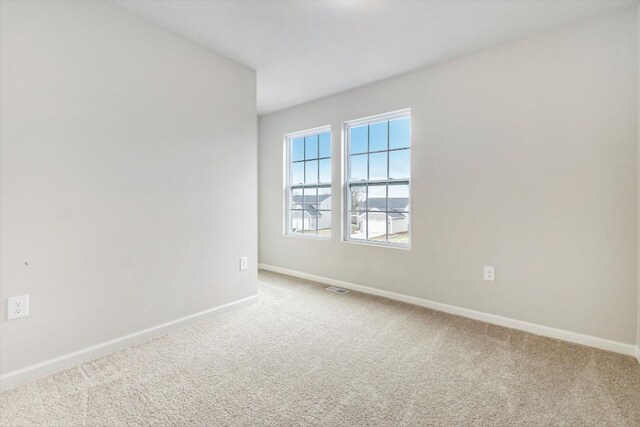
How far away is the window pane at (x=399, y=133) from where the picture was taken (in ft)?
10.7

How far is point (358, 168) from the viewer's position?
12.1ft

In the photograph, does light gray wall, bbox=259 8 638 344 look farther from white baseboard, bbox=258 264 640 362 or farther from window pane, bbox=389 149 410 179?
window pane, bbox=389 149 410 179

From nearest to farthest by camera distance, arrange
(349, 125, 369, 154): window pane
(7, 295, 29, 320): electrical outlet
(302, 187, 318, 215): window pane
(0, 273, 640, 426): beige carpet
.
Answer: (0, 273, 640, 426): beige carpet, (7, 295, 29, 320): electrical outlet, (349, 125, 369, 154): window pane, (302, 187, 318, 215): window pane

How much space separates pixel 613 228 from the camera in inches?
85.3

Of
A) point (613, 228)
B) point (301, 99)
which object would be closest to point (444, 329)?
point (613, 228)

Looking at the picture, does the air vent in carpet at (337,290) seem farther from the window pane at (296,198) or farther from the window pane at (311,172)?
the window pane at (311,172)

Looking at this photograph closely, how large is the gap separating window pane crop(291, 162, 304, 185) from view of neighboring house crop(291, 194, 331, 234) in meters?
0.21

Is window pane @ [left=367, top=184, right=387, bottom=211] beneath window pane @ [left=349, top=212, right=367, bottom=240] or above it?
above

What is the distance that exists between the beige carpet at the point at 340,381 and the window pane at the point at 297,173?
2218mm

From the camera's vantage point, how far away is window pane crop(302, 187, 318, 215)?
4.17 m

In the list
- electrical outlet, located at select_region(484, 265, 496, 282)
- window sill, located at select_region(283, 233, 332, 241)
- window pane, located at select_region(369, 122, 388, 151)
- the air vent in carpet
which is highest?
window pane, located at select_region(369, 122, 388, 151)

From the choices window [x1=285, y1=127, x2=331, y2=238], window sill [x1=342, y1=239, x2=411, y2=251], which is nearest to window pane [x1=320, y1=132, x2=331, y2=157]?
window [x1=285, y1=127, x2=331, y2=238]

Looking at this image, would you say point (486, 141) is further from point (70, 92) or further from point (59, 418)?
point (59, 418)

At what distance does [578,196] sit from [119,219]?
10.8 feet
